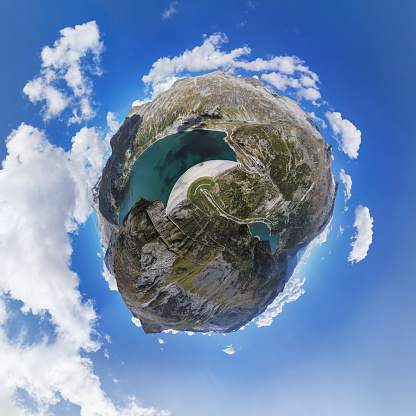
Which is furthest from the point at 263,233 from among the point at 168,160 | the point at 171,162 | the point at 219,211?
the point at 168,160

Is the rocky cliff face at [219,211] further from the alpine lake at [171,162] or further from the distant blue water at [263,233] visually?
the alpine lake at [171,162]

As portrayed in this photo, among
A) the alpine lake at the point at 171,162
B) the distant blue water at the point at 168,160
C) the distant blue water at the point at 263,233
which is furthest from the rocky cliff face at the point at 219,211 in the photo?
the distant blue water at the point at 168,160

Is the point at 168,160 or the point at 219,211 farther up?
the point at 168,160

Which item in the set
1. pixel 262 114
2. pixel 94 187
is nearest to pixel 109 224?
pixel 94 187

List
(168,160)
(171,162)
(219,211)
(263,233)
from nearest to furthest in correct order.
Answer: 1. (219,211)
2. (263,233)
3. (171,162)
4. (168,160)

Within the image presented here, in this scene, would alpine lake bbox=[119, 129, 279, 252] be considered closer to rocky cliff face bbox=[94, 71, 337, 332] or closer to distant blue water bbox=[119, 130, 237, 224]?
distant blue water bbox=[119, 130, 237, 224]

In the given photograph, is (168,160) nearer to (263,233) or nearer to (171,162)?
(171,162)

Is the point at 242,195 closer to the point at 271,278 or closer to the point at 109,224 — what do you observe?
the point at 271,278
